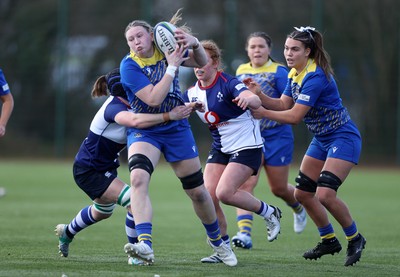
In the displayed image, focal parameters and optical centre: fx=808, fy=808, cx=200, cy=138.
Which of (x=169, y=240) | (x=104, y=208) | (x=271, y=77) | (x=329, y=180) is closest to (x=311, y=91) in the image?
(x=329, y=180)

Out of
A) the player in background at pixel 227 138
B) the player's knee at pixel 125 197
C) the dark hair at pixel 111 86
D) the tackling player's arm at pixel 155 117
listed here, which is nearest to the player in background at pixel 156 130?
the tackling player's arm at pixel 155 117

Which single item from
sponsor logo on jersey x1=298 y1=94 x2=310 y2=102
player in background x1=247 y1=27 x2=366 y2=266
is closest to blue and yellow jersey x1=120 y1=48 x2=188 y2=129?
player in background x1=247 y1=27 x2=366 y2=266

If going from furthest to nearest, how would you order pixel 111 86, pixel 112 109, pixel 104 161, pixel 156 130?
pixel 104 161 < pixel 111 86 < pixel 112 109 < pixel 156 130

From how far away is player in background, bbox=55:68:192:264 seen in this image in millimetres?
6910

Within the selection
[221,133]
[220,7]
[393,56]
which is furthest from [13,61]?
[221,133]

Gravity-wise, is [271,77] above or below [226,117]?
below

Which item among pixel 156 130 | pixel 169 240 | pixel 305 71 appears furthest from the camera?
pixel 169 240

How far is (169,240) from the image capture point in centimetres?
888

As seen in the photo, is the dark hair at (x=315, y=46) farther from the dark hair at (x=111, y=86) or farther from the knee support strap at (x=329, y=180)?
the dark hair at (x=111, y=86)

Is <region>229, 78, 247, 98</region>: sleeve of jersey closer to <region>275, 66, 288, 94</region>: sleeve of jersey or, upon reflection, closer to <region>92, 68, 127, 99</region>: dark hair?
<region>92, 68, 127, 99</region>: dark hair

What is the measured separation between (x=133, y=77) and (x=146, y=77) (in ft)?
0.38

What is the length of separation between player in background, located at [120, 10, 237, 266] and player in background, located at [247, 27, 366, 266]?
0.76 meters

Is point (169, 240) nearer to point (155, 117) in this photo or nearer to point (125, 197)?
point (125, 197)

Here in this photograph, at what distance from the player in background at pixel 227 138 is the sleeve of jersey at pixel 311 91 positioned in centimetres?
55
